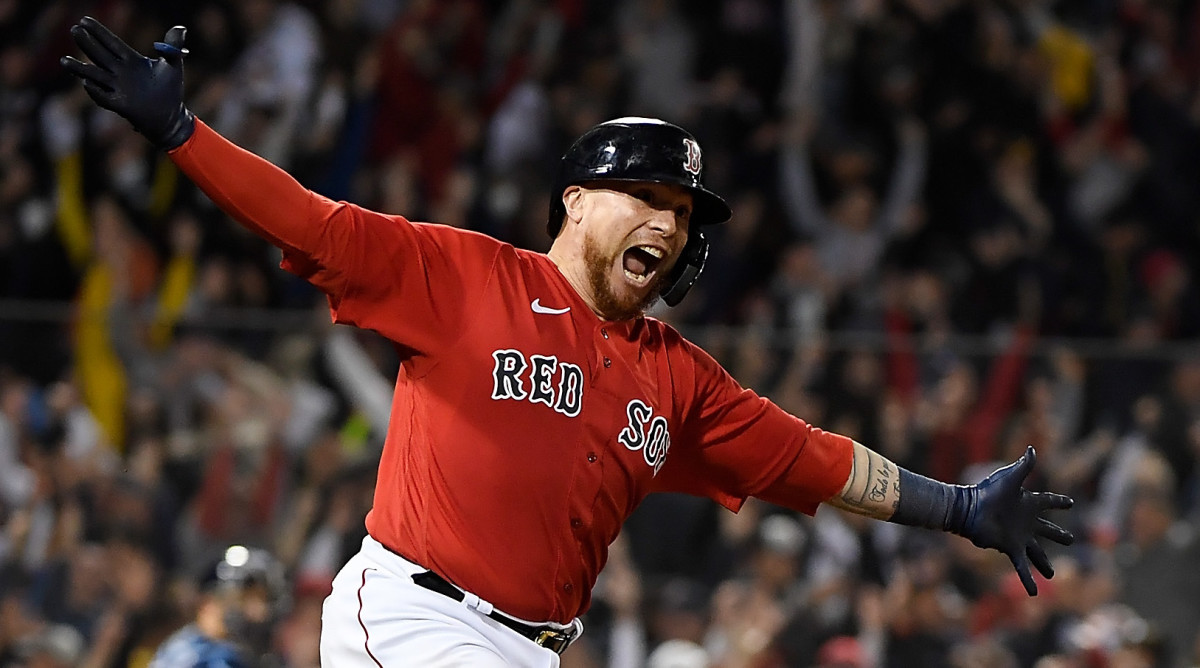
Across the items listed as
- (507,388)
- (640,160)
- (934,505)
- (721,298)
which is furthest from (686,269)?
(721,298)

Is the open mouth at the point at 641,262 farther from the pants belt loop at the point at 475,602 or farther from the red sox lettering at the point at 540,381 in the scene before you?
the pants belt loop at the point at 475,602

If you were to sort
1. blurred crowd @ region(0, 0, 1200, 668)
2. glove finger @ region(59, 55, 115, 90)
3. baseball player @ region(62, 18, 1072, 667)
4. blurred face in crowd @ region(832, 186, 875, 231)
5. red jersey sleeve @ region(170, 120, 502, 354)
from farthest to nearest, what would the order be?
blurred face in crowd @ region(832, 186, 875, 231) < blurred crowd @ region(0, 0, 1200, 668) < baseball player @ region(62, 18, 1072, 667) < red jersey sleeve @ region(170, 120, 502, 354) < glove finger @ region(59, 55, 115, 90)

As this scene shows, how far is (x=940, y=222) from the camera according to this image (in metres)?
11.8

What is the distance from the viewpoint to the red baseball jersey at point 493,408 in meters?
4.05

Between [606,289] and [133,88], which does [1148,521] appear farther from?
[133,88]

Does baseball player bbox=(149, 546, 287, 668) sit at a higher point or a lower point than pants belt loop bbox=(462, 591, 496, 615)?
lower

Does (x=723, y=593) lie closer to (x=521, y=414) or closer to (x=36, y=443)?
(x=36, y=443)

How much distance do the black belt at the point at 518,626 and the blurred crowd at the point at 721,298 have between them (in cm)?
403

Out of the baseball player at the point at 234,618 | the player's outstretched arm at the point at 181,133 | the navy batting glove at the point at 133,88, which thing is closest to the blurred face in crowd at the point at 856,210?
the baseball player at the point at 234,618

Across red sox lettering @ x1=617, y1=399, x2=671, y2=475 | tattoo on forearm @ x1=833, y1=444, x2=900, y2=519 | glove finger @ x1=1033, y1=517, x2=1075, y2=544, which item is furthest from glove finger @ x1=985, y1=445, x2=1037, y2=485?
red sox lettering @ x1=617, y1=399, x2=671, y2=475

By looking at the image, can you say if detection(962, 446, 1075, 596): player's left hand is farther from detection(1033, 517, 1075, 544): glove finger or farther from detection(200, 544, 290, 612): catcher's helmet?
detection(200, 544, 290, 612): catcher's helmet

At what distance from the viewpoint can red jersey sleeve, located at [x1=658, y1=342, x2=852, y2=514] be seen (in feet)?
15.4

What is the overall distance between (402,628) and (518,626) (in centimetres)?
29

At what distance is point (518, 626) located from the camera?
422 cm
